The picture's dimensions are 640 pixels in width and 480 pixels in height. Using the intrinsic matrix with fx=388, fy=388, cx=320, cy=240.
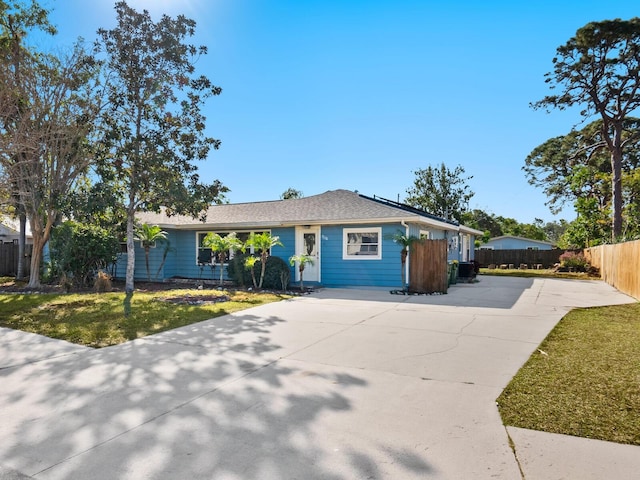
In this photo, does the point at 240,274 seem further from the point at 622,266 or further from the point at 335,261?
the point at 622,266

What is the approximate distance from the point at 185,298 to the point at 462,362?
7783 mm

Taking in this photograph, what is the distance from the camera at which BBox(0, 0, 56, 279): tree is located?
10.5 metres

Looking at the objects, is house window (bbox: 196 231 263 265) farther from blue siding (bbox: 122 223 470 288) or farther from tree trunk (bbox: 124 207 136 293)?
tree trunk (bbox: 124 207 136 293)

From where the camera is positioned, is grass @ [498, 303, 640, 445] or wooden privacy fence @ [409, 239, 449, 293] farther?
Answer: wooden privacy fence @ [409, 239, 449, 293]

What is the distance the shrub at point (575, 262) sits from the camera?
23656 mm

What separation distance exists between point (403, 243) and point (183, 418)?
32.0 feet

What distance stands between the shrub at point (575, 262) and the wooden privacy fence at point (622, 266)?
3352 mm

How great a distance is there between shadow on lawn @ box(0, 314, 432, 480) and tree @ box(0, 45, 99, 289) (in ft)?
28.9

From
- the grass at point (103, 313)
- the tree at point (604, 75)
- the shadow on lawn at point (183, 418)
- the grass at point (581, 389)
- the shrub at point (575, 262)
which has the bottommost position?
the shadow on lawn at point (183, 418)

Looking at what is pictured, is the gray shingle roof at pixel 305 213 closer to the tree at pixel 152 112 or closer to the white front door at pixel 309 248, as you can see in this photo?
the white front door at pixel 309 248

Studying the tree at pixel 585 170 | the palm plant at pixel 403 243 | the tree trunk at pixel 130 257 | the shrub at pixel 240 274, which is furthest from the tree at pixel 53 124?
→ the tree at pixel 585 170

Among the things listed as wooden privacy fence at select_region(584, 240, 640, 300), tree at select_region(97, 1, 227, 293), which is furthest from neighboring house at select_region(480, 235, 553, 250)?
tree at select_region(97, 1, 227, 293)

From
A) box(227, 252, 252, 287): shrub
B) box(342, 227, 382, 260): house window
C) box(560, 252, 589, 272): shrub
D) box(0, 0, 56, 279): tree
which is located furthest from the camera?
box(560, 252, 589, 272): shrub

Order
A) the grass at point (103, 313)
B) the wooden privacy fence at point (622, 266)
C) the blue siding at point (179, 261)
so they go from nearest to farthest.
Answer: the grass at point (103, 313), the wooden privacy fence at point (622, 266), the blue siding at point (179, 261)
